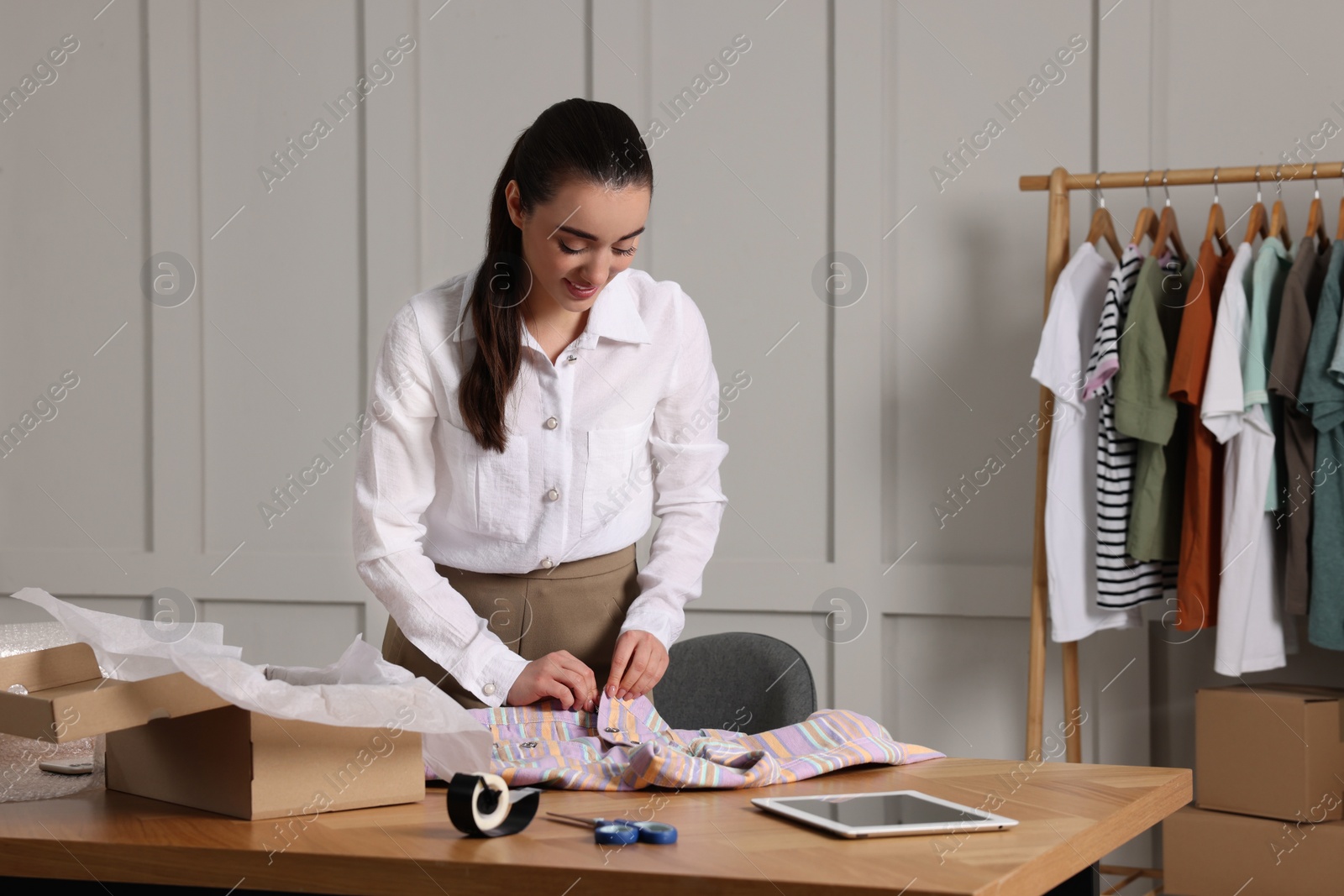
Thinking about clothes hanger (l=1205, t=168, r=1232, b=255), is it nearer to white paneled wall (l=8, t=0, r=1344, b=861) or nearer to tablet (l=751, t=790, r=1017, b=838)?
white paneled wall (l=8, t=0, r=1344, b=861)

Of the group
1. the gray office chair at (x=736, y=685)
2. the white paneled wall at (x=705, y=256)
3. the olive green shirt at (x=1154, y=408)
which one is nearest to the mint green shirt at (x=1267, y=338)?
the olive green shirt at (x=1154, y=408)

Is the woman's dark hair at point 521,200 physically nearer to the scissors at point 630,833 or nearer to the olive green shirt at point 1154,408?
the scissors at point 630,833

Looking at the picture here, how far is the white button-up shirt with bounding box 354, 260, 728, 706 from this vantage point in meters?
1.51

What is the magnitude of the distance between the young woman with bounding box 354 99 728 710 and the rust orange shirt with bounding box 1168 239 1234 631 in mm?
1279

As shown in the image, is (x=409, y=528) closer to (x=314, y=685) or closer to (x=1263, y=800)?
(x=314, y=685)

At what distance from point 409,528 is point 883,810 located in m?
0.74

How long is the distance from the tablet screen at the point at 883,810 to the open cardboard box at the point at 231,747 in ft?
1.25

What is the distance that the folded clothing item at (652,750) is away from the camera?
121 cm

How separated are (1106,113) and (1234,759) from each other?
4.88 feet

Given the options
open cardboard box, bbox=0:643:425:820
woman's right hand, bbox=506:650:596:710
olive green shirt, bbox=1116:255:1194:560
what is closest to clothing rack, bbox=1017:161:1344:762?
olive green shirt, bbox=1116:255:1194:560

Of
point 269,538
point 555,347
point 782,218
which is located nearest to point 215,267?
point 269,538

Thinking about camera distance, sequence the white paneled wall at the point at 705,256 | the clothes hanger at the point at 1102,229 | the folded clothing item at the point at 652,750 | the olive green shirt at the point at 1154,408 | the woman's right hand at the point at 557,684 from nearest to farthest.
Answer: the folded clothing item at the point at 652,750 < the woman's right hand at the point at 557,684 < the olive green shirt at the point at 1154,408 < the clothes hanger at the point at 1102,229 < the white paneled wall at the point at 705,256

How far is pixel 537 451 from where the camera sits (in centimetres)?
160

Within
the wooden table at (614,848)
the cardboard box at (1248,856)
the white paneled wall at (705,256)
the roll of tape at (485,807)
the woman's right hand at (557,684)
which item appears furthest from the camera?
the white paneled wall at (705,256)
